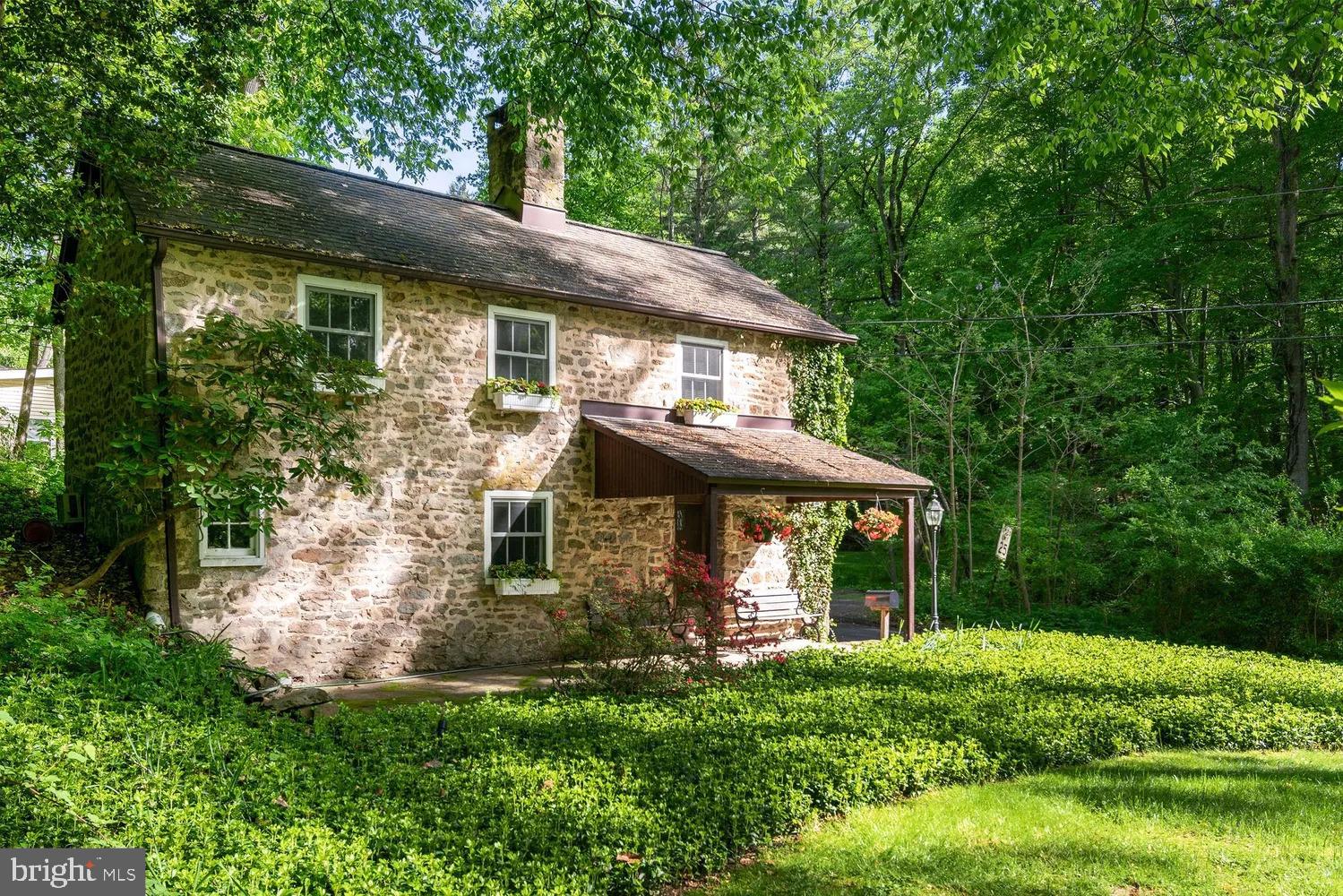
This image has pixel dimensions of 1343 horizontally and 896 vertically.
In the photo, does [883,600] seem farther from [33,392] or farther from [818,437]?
[33,392]

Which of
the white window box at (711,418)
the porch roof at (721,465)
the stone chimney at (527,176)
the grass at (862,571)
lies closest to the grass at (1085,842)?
the porch roof at (721,465)

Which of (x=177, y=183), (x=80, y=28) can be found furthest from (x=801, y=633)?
(x=80, y=28)

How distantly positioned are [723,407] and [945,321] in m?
7.43

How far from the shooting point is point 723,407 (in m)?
12.9

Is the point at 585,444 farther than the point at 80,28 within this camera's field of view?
Yes

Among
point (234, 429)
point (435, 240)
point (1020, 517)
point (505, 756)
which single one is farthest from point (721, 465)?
point (1020, 517)

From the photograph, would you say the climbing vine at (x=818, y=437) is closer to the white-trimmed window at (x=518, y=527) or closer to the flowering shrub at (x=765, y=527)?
the flowering shrub at (x=765, y=527)

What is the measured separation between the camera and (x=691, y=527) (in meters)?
13.3

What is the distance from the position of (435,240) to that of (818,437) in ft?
23.3

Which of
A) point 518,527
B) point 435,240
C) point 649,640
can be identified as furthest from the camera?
point 435,240

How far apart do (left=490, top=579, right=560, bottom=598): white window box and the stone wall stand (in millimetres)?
219

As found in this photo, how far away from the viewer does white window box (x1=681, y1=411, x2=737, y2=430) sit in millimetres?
12508

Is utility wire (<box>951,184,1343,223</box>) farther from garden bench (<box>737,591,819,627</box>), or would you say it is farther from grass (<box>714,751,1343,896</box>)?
grass (<box>714,751,1343,896</box>)

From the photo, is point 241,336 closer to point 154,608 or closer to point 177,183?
point 177,183
